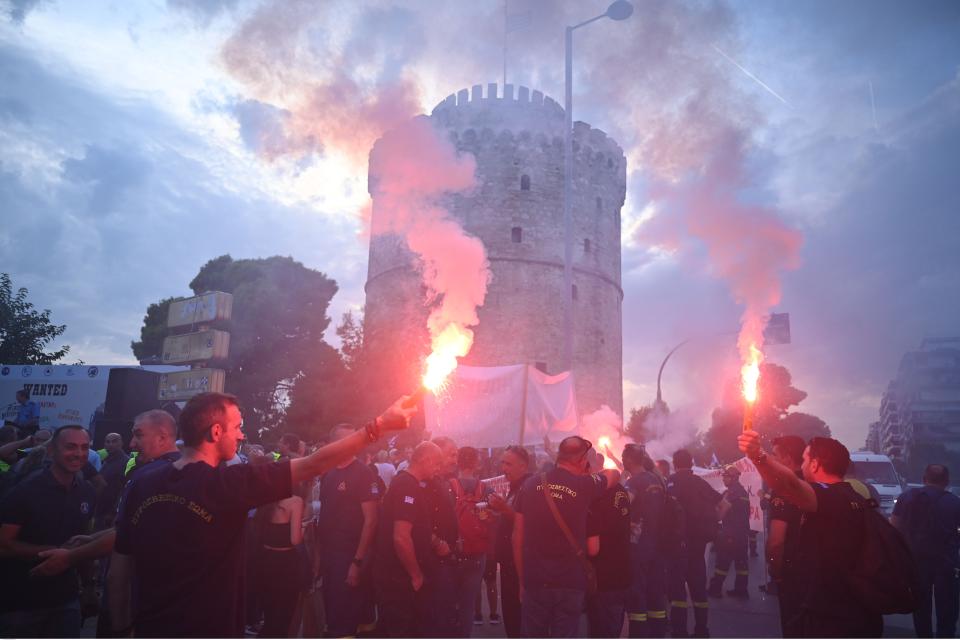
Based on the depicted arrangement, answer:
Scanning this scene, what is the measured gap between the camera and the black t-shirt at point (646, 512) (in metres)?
7.27

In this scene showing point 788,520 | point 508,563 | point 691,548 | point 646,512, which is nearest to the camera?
point 788,520

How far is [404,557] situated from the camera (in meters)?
5.28

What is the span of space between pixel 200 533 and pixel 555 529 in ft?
9.56

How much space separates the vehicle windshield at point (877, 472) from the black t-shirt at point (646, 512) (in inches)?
559

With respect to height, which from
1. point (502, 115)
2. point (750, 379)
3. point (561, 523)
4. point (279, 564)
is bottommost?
point (279, 564)

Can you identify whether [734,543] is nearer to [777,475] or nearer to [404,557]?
[404,557]

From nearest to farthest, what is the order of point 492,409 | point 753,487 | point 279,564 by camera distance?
point 279,564, point 492,409, point 753,487

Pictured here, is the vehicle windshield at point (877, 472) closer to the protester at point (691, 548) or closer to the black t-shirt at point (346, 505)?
the protester at point (691, 548)

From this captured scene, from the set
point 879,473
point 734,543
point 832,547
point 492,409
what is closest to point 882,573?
point 832,547

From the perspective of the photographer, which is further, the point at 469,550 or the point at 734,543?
the point at 734,543

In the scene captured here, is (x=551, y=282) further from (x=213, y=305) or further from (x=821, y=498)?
(x=821, y=498)

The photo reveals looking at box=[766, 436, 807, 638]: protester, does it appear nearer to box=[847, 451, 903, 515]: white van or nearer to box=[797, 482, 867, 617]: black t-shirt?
box=[797, 482, 867, 617]: black t-shirt

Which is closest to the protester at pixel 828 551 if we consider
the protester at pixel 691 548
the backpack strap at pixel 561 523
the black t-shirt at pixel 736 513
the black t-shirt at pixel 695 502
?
the backpack strap at pixel 561 523

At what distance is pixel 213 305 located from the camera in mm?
10227
